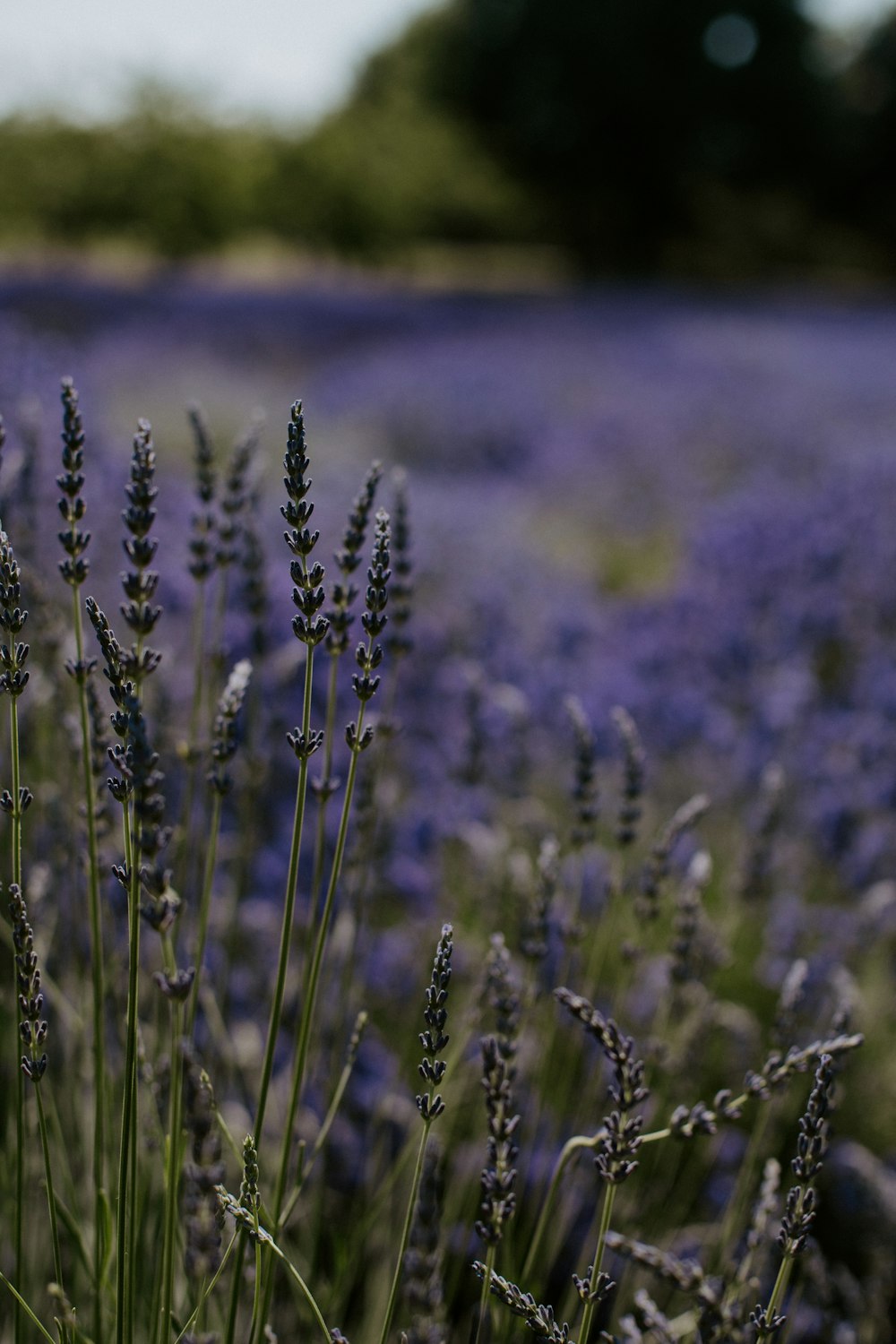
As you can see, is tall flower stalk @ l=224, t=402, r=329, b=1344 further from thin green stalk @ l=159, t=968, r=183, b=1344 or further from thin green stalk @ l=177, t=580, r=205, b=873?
thin green stalk @ l=177, t=580, r=205, b=873

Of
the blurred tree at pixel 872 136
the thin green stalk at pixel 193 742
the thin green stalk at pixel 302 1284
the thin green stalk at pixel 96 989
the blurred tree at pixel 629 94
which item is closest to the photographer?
the thin green stalk at pixel 302 1284

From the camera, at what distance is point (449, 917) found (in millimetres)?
1904

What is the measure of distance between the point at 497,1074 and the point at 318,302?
1493 cm

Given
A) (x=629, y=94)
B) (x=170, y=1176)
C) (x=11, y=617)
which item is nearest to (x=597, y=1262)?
(x=170, y=1176)

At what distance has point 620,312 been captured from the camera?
16.5m

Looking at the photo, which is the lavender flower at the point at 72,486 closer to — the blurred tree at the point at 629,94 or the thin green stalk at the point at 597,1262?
the thin green stalk at the point at 597,1262

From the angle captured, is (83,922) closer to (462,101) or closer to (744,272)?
(462,101)

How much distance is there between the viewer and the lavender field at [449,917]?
2.52ft

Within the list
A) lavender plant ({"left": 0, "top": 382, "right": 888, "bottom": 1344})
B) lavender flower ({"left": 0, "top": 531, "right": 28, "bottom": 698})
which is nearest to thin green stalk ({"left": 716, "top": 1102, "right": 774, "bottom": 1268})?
lavender plant ({"left": 0, "top": 382, "right": 888, "bottom": 1344})

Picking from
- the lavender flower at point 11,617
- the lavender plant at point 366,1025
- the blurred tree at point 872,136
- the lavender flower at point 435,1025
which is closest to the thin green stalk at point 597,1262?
the lavender plant at point 366,1025

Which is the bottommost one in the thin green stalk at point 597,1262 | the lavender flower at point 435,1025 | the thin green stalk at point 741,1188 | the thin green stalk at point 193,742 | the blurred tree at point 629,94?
the thin green stalk at point 741,1188

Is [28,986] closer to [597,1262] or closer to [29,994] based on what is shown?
[29,994]

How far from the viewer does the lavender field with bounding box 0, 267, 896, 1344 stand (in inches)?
30.2

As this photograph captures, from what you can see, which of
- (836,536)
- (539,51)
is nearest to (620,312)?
(539,51)
